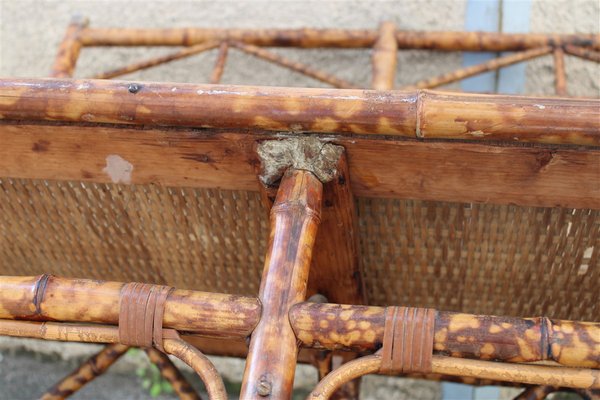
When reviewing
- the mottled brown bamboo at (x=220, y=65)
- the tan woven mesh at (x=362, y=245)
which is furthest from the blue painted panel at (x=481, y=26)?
the tan woven mesh at (x=362, y=245)

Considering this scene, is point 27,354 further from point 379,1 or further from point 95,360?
point 379,1

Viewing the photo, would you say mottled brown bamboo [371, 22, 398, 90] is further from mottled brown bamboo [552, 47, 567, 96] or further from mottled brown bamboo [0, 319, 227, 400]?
mottled brown bamboo [0, 319, 227, 400]

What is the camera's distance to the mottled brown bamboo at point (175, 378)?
5.17 ft

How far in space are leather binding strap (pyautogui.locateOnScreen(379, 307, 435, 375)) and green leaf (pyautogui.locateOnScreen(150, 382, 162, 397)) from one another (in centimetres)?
171

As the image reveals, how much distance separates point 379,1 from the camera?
257cm

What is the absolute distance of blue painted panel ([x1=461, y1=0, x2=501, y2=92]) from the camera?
2.46m

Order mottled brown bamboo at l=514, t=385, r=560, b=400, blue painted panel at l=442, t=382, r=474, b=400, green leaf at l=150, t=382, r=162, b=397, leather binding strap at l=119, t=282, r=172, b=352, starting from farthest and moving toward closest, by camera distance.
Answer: green leaf at l=150, t=382, r=162, b=397
blue painted panel at l=442, t=382, r=474, b=400
mottled brown bamboo at l=514, t=385, r=560, b=400
leather binding strap at l=119, t=282, r=172, b=352

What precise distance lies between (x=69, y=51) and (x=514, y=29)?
4.54 ft

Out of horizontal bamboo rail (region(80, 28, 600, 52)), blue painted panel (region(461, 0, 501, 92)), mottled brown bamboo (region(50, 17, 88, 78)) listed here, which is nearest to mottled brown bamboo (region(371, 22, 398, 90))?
horizontal bamboo rail (region(80, 28, 600, 52))

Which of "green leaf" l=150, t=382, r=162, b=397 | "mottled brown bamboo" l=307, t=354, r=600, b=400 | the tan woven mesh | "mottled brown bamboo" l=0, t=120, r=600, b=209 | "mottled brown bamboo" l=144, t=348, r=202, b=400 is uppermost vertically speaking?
"green leaf" l=150, t=382, r=162, b=397

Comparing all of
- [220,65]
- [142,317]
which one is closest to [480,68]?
[220,65]

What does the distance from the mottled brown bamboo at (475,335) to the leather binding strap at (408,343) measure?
0.03 feet

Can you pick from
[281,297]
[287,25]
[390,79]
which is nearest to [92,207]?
[281,297]

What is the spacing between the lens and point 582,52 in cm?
220
